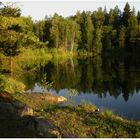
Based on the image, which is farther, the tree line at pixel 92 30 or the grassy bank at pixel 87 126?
the tree line at pixel 92 30

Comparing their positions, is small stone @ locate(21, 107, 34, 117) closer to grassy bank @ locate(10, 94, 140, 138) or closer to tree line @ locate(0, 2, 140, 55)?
grassy bank @ locate(10, 94, 140, 138)

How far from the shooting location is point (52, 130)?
9.76 m

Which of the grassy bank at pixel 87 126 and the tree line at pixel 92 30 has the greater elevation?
the tree line at pixel 92 30

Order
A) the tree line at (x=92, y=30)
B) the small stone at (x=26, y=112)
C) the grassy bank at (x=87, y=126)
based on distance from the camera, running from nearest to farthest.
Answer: the grassy bank at (x=87, y=126) → the small stone at (x=26, y=112) → the tree line at (x=92, y=30)

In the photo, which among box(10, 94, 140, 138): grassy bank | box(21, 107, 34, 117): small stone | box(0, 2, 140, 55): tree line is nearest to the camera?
box(10, 94, 140, 138): grassy bank

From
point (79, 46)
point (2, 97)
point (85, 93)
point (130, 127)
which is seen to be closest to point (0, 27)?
point (2, 97)

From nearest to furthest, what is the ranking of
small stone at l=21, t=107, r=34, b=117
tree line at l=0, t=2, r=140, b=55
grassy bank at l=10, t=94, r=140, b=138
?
grassy bank at l=10, t=94, r=140, b=138 → small stone at l=21, t=107, r=34, b=117 → tree line at l=0, t=2, r=140, b=55

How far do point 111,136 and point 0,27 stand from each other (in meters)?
11.4

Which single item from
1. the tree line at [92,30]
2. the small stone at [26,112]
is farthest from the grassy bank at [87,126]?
the tree line at [92,30]

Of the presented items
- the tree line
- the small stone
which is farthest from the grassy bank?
the tree line

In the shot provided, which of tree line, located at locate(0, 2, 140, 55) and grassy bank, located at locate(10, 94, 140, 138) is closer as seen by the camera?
grassy bank, located at locate(10, 94, 140, 138)

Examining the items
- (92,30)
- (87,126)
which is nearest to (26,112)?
(87,126)

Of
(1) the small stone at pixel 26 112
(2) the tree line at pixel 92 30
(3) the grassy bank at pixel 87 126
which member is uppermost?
(2) the tree line at pixel 92 30

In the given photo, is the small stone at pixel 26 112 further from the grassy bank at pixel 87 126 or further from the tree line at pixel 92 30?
the tree line at pixel 92 30
